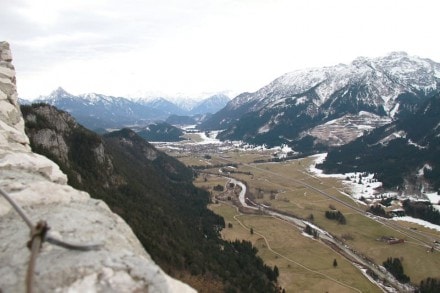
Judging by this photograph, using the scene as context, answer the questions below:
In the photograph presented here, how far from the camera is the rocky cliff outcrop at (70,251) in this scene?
1191cm

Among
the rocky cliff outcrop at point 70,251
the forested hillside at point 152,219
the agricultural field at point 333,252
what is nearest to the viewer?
the rocky cliff outcrop at point 70,251

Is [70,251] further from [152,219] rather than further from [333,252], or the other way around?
[333,252]

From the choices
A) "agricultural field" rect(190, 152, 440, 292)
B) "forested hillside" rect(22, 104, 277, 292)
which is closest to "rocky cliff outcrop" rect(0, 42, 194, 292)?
"forested hillside" rect(22, 104, 277, 292)

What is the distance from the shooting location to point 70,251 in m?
12.9

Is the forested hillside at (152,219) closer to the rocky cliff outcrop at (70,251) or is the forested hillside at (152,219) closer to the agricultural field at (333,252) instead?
the agricultural field at (333,252)

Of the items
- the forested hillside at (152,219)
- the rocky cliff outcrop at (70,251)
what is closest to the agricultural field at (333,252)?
the forested hillside at (152,219)

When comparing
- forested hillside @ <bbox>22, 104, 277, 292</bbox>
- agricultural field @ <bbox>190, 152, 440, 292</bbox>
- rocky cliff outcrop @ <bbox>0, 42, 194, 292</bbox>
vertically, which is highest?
rocky cliff outcrop @ <bbox>0, 42, 194, 292</bbox>

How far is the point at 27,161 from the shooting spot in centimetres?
2314

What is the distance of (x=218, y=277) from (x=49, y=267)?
105 meters

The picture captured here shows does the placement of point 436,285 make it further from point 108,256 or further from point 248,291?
point 108,256

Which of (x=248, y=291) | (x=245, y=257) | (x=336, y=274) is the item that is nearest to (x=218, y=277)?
(x=248, y=291)

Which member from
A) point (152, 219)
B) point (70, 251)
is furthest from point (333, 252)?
point (70, 251)

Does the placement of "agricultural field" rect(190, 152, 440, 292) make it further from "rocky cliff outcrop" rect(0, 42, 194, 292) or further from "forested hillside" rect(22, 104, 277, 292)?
"rocky cliff outcrop" rect(0, 42, 194, 292)

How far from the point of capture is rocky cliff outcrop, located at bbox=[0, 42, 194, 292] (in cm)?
1191
